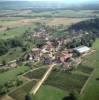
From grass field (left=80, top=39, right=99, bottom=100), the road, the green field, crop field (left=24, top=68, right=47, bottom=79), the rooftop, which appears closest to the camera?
grass field (left=80, top=39, right=99, bottom=100)

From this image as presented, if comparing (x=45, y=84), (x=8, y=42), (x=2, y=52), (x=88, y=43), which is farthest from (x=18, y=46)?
(x=45, y=84)

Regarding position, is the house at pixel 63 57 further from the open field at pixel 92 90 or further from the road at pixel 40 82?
the open field at pixel 92 90

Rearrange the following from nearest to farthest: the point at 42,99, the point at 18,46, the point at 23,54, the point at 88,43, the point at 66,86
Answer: the point at 42,99, the point at 66,86, the point at 23,54, the point at 88,43, the point at 18,46

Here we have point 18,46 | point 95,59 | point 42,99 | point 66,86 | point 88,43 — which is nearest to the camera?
point 42,99

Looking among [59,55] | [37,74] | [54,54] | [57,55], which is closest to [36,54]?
[54,54]

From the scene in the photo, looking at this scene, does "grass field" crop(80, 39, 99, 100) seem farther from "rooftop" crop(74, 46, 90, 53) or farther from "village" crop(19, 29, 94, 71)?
"rooftop" crop(74, 46, 90, 53)

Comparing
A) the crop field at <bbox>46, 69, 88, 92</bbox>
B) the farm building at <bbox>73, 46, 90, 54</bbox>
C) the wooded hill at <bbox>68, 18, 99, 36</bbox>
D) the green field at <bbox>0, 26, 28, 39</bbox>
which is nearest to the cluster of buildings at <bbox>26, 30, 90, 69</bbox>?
the farm building at <bbox>73, 46, 90, 54</bbox>

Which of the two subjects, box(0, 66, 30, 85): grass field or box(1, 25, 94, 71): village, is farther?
box(1, 25, 94, 71): village

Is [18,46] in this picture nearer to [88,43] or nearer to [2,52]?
[2,52]

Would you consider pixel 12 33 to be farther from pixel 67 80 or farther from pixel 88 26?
pixel 67 80
